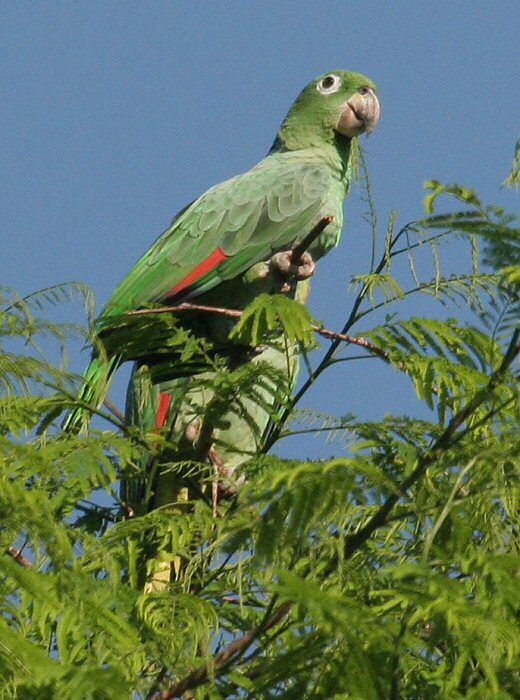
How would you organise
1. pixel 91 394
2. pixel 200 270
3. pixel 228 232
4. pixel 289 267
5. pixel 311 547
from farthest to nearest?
1. pixel 228 232
2. pixel 200 270
3. pixel 289 267
4. pixel 91 394
5. pixel 311 547

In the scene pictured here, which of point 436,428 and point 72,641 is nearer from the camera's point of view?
point 72,641

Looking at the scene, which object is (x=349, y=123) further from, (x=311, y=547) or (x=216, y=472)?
(x=311, y=547)

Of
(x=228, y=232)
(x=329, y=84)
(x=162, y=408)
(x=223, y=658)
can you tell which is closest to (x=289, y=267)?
(x=228, y=232)

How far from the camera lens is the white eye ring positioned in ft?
22.9

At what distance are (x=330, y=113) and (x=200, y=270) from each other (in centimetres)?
153

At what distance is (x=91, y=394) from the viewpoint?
14.6 ft

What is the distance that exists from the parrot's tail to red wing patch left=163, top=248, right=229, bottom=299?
60 cm

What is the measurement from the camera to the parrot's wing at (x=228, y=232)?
559 centimetres

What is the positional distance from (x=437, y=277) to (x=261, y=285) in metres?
1.87

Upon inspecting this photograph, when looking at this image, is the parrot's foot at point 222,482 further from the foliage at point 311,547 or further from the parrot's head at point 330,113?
the parrot's head at point 330,113

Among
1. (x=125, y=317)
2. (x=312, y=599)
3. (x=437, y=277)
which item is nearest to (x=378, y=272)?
(x=437, y=277)

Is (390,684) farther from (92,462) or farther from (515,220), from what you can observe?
(92,462)

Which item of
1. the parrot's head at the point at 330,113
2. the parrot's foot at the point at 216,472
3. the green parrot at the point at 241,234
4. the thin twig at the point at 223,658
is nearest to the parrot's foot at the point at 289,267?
the green parrot at the point at 241,234

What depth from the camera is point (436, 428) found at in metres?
3.66
